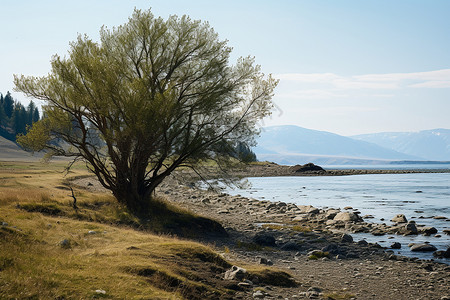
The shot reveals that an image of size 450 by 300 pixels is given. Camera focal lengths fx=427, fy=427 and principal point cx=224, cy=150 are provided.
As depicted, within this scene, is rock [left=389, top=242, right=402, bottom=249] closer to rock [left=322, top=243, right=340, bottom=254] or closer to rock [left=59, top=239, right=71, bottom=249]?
rock [left=322, top=243, right=340, bottom=254]

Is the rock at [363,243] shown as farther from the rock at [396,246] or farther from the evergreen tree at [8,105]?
the evergreen tree at [8,105]

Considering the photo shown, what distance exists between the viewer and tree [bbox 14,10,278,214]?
965 inches

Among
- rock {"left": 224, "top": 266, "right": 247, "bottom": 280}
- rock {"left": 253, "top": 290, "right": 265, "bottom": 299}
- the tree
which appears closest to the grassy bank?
rock {"left": 224, "top": 266, "right": 247, "bottom": 280}

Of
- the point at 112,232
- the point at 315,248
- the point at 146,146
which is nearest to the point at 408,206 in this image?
the point at 315,248

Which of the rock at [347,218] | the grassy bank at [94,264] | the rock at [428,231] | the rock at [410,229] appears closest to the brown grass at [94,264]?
the grassy bank at [94,264]

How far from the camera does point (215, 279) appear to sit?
1292cm

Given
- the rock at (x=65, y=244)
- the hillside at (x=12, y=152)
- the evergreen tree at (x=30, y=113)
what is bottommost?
the rock at (x=65, y=244)

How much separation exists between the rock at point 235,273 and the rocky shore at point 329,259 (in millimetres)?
66

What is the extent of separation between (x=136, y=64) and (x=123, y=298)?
19.1 metres

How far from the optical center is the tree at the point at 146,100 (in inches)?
965

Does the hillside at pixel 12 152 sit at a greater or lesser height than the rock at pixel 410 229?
greater

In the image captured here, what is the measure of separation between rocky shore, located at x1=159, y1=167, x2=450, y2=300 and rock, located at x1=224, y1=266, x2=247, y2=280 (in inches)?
2.6

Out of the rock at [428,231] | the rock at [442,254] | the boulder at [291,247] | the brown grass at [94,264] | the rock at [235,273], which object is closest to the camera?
the brown grass at [94,264]

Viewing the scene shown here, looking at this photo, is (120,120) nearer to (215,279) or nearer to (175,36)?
(175,36)
